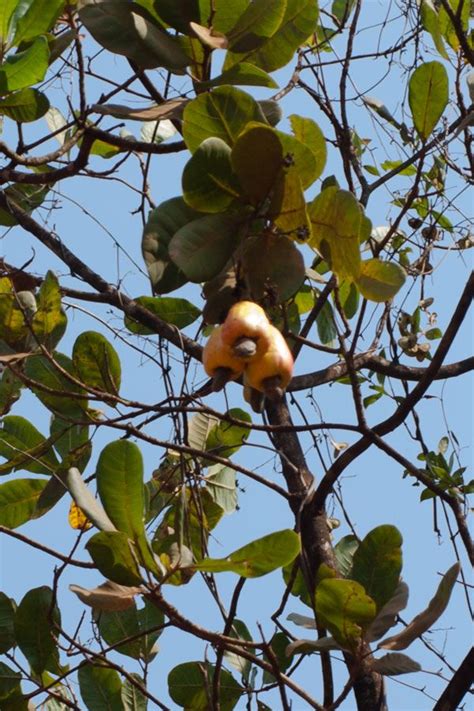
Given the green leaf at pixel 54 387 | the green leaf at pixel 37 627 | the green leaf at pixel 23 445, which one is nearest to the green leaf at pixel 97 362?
the green leaf at pixel 54 387

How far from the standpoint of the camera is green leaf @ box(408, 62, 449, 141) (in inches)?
50.4

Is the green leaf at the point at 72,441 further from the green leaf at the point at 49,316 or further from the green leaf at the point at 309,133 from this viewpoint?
the green leaf at the point at 309,133

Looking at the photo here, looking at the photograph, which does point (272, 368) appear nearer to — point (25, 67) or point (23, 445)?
point (25, 67)

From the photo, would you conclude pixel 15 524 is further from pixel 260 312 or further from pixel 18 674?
pixel 260 312

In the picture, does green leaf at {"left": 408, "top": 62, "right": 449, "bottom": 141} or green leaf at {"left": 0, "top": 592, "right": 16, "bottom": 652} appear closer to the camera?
green leaf at {"left": 408, "top": 62, "right": 449, "bottom": 141}

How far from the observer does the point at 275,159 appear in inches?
39.8

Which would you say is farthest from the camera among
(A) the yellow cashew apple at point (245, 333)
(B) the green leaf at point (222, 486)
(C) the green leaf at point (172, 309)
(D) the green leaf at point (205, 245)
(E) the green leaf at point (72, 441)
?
(B) the green leaf at point (222, 486)

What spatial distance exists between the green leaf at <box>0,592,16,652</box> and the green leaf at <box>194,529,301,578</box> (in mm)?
536

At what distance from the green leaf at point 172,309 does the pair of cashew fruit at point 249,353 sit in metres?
0.64

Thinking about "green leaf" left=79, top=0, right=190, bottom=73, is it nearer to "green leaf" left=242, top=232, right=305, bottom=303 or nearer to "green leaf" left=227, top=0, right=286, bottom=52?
"green leaf" left=227, top=0, right=286, bottom=52

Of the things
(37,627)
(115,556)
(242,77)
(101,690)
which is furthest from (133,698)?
(242,77)

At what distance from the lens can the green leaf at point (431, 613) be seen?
1058 millimetres

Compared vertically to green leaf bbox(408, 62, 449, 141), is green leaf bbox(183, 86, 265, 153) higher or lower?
lower

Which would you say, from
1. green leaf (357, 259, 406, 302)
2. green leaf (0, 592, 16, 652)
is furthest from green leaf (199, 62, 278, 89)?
green leaf (0, 592, 16, 652)
